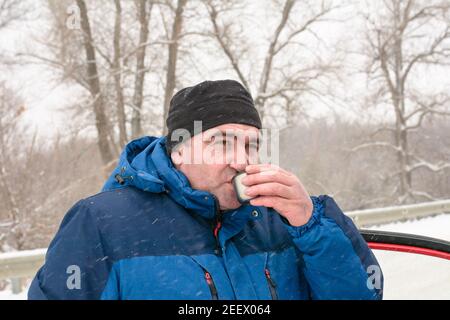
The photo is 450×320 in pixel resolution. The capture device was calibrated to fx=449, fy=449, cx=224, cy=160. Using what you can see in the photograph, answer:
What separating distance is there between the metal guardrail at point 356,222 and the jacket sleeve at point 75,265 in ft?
8.55

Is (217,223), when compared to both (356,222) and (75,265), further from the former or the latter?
(356,222)

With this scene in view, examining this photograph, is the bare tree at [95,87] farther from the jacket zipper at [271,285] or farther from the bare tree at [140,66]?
the jacket zipper at [271,285]

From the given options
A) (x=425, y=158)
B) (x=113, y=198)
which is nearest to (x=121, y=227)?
(x=113, y=198)

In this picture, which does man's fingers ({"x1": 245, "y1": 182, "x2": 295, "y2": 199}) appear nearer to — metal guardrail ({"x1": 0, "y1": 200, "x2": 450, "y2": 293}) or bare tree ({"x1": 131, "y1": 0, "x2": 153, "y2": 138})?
metal guardrail ({"x1": 0, "y1": 200, "x2": 450, "y2": 293})

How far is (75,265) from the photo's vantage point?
4.64 ft

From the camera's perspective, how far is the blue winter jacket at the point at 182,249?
1447 millimetres

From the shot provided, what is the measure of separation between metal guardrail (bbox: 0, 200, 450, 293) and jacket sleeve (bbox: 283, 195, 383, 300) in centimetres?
287

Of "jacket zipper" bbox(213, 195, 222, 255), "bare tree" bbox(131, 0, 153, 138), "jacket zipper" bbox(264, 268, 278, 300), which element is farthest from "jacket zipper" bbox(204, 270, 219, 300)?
"bare tree" bbox(131, 0, 153, 138)

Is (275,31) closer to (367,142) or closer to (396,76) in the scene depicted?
(396,76)

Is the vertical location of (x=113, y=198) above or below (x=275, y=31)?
below

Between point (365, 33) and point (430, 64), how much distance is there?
2734 millimetres

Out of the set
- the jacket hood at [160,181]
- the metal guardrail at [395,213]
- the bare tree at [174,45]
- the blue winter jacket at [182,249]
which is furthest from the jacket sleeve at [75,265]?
the bare tree at [174,45]

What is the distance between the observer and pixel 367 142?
1791 cm

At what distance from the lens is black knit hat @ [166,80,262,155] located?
1801mm
